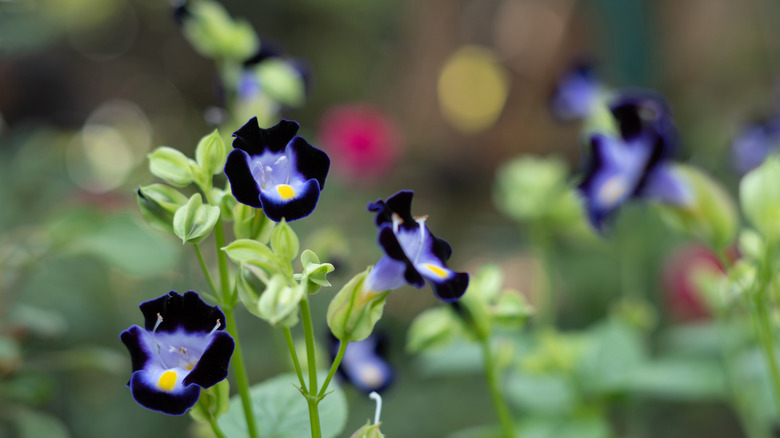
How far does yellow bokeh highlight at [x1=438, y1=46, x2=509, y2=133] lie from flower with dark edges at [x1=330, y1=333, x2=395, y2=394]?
5.05 ft

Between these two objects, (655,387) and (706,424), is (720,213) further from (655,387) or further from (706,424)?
(706,424)

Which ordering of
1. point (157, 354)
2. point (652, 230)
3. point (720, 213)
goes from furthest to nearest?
point (652, 230), point (720, 213), point (157, 354)

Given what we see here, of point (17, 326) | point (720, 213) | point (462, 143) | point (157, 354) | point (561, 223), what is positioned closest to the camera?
point (157, 354)

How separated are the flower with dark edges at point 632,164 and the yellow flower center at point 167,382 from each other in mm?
385

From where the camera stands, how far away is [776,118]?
1022 mm

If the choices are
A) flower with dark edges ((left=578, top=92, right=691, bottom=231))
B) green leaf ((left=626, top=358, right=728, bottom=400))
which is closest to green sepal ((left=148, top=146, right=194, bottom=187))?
flower with dark edges ((left=578, top=92, right=691, bottom=231))

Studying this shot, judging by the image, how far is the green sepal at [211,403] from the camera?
1.20 feet

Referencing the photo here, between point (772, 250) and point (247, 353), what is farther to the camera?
point (247, 353)

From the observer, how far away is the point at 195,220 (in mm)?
347

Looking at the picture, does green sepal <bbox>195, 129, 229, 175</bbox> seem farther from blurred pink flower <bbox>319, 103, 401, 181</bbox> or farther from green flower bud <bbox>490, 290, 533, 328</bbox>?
blurred pink flower <bbox>319, 103, 401, 181</bbox>

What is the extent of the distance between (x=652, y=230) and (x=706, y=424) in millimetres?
421

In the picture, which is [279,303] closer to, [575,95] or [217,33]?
[217,33]

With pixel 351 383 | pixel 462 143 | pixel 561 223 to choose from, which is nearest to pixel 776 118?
pixel 561 223

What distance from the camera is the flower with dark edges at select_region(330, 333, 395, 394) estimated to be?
565 mm
